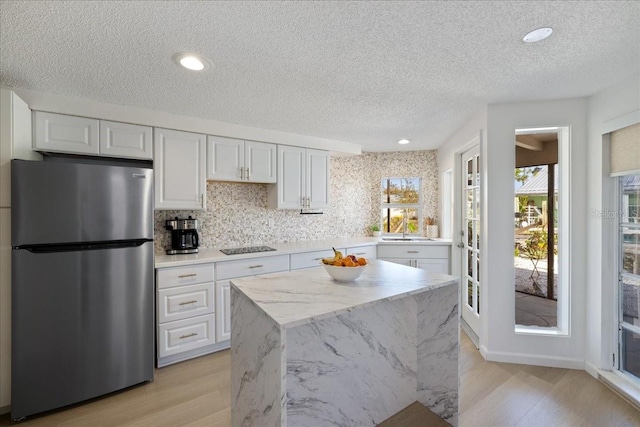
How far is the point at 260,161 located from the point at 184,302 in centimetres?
162

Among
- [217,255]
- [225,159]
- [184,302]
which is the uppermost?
[225,159]

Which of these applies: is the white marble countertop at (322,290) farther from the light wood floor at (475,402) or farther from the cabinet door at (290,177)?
→ the cabinet door at (290,177)

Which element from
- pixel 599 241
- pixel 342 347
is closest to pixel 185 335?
pixel 342 347

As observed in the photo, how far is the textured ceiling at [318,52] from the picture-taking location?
1.32 metres

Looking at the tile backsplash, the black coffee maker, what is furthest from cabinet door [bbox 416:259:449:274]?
the black coffee maker

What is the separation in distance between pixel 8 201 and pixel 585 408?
13.2 ft

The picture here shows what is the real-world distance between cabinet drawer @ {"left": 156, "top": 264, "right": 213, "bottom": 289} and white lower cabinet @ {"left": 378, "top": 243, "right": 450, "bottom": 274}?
2239 mm

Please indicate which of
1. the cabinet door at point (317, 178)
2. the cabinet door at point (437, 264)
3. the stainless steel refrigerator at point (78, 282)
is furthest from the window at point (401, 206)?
the stainless steel refrigerator at point (78, 282)

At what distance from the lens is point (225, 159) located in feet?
9.76

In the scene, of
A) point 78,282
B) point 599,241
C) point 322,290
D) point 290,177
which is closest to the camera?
point 322,290

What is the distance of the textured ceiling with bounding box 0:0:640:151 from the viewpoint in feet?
4.32

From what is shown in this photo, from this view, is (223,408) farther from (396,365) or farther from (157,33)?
(157,33)

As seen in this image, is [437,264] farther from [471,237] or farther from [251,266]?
[251,266]

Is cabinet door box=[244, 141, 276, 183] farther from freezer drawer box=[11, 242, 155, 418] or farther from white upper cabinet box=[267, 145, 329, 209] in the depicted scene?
freezer drawer box=[11, 242, 155, 418]
